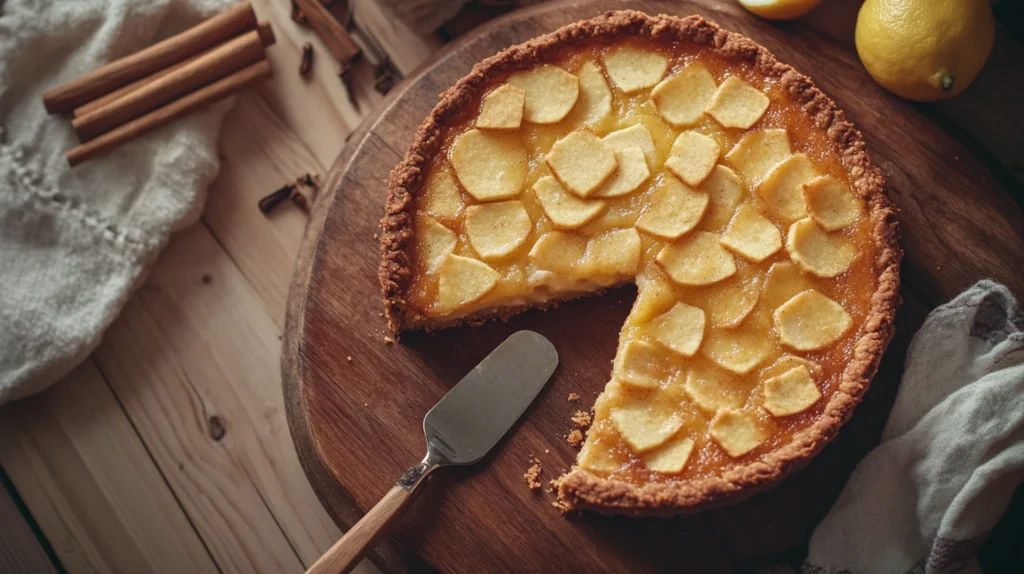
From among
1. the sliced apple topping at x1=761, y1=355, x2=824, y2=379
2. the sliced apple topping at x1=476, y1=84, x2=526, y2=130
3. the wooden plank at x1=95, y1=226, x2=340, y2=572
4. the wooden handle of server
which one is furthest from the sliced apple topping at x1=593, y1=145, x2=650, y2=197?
the wooden plank at x1=95, y1=226, x2=340, y2=572

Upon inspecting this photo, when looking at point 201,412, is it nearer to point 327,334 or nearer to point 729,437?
point 327,334

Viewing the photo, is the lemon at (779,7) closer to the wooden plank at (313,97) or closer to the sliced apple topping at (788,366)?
the sliced apple topping at (788,366)

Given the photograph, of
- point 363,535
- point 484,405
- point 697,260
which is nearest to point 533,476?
point 484,405

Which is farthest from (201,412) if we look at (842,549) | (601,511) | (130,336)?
(842,549)

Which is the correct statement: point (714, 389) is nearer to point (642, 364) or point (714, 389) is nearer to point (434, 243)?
point (642, 364)

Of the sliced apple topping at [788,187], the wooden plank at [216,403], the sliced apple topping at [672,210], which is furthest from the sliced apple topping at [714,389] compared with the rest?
the wooden plank at [216,403]
